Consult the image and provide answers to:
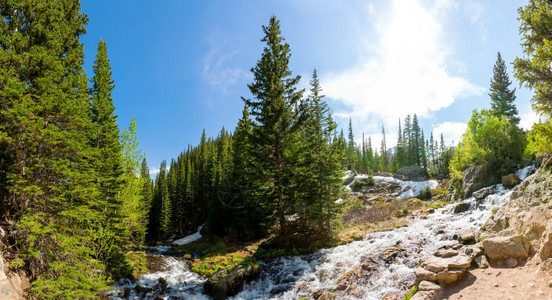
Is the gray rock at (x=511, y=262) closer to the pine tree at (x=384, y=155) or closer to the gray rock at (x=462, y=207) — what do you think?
the gray rock at (x=462, y=207)

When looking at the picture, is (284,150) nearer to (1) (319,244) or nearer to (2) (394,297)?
(1) (319,244)

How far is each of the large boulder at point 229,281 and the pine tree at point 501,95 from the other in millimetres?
53118

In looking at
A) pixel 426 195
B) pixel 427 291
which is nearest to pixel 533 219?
pixel 427 291

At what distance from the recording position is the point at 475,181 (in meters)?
30.9

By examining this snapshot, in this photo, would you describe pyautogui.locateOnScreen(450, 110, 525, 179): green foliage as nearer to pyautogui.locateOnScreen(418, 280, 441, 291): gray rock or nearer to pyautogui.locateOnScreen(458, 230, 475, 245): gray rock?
pyautogui.locateOnScreen(458, 230, 475, 245): gray rock

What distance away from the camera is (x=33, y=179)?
10.9m

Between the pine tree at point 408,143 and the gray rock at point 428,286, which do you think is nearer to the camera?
the gray rock at point 428,286

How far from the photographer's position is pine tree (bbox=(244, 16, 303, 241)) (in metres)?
20.5

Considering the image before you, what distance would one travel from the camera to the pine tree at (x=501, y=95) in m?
46.1

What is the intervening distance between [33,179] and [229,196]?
29094mm

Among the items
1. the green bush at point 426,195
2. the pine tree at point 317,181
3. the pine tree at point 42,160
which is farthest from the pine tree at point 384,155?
the pine tree at point 42,160

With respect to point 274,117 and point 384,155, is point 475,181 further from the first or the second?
point 384,155

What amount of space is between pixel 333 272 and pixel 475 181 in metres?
26.7

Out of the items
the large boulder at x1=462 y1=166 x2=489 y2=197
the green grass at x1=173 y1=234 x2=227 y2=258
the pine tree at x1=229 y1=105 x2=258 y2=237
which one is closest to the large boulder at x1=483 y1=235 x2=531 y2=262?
the pine tree at x1=229 y1=105 x2=258 y2=237
